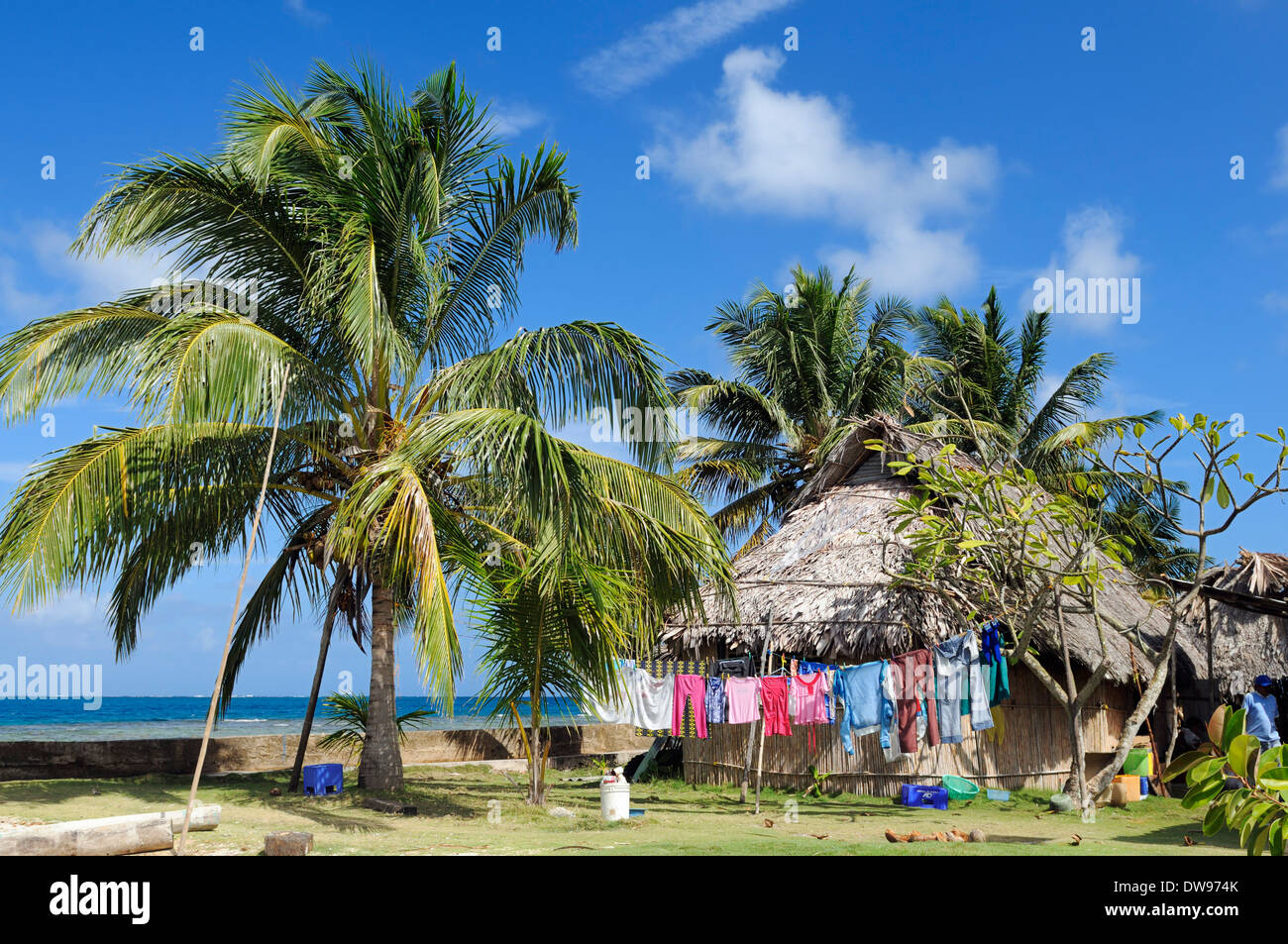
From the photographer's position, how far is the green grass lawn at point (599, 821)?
26.1 ft

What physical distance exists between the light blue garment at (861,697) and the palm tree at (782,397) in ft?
30.4

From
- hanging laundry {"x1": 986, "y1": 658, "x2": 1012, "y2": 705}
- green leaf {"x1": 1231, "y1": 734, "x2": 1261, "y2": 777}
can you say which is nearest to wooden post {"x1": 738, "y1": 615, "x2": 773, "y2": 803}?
hanging laundry {"x1": 986, "y1": 658, "x2": 1012, "y2": 705}

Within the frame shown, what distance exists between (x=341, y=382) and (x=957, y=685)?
305 inches

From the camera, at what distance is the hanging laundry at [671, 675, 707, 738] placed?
42.7 ft

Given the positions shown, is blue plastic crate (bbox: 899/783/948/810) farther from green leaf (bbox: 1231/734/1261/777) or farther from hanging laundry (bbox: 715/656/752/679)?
green leaf (bbox: 1231/734/1261/777)

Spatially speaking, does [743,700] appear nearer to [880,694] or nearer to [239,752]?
A: [880,694]

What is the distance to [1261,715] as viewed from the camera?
9.86 m

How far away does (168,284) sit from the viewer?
1070 centimetres

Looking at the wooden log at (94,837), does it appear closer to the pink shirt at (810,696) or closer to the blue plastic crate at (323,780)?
the blue plastic crate at (323,780)

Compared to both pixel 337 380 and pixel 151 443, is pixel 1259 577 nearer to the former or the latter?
pixel 337 380

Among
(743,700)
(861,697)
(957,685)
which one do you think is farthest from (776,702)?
(957,685)
